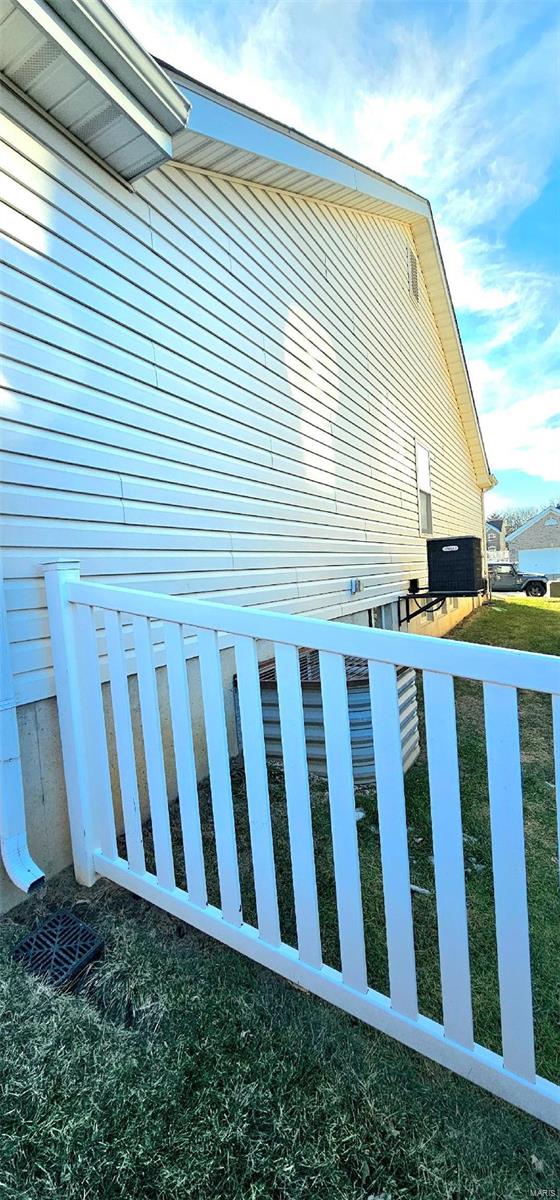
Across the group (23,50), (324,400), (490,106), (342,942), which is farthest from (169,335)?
(490,106)

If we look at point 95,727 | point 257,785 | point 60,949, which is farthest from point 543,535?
point 60,949

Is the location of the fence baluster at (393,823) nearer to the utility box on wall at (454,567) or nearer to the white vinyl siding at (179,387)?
the white vinyl siding at (179,387)

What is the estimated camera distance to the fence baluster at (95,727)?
187cm

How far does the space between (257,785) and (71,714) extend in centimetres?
83

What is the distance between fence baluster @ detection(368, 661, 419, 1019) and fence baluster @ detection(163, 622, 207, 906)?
0.60 m

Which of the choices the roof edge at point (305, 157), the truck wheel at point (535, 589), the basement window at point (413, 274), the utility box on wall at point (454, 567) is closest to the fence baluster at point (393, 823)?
the roof edge at point (305, 157)

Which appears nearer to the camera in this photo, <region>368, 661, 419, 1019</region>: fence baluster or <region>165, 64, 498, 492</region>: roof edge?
<region>368, 661, 419, 1019</region>: fence baluster

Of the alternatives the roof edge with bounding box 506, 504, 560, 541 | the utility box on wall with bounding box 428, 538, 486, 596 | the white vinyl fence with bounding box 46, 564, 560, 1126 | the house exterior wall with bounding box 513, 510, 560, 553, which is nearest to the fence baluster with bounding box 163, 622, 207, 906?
the white vinyl fence with bounding box 46, 564, 560, 1126

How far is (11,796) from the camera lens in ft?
6.06

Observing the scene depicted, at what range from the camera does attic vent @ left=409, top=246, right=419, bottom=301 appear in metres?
8.28

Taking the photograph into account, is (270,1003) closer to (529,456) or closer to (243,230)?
(243,230)

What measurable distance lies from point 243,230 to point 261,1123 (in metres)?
4.62

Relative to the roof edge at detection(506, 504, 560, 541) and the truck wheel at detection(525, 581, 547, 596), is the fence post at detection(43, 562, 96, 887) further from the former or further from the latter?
the roof edge at detection(506, 504, 560, 541)

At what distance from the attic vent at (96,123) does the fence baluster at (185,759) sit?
7.18ft
